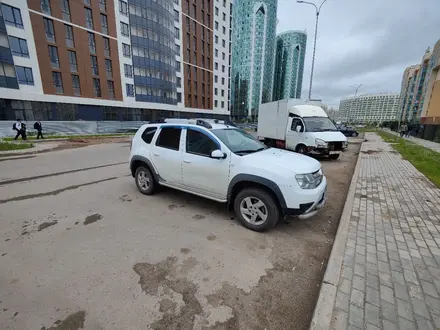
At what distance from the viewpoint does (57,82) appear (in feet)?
85.4

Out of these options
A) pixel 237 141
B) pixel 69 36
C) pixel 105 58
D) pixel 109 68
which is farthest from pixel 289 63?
pixel 237 141

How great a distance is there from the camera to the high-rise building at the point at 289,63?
6195 cm

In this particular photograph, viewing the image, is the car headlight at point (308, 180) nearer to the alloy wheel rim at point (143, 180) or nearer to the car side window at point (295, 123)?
the alloy wheel rim at point (143, 180)

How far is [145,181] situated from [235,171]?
8.81 feet

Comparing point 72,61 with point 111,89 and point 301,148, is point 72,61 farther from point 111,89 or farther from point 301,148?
point 301,148

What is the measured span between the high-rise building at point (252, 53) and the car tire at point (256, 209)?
81.9m

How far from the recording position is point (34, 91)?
2402 centimetres

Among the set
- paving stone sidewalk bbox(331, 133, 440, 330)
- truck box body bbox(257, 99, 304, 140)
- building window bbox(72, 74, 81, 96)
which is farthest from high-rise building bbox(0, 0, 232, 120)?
paving stone sidewalk bbox(331, 133, 440, 330)

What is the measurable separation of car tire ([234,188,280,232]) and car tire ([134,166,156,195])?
235 centimetres

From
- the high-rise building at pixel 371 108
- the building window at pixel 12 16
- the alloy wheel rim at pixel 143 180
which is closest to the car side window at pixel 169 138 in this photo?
the alloy wheel rim at pixel 143 180

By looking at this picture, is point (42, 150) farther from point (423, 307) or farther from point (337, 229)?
point (423, 307)

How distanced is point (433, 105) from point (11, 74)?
51.5m

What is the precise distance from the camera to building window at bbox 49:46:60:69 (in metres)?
25.5

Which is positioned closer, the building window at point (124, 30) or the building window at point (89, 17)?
the building window at point (89, 17)
